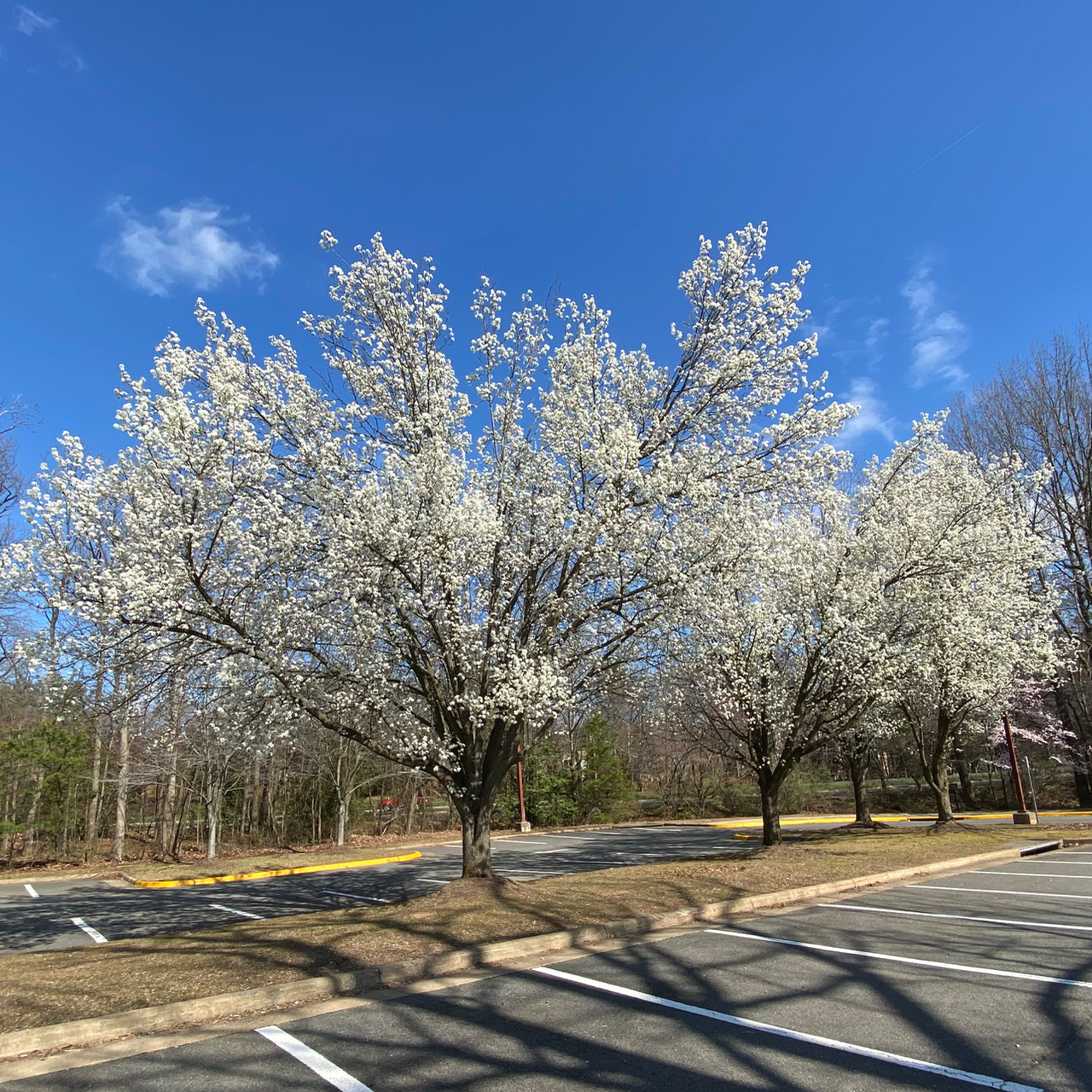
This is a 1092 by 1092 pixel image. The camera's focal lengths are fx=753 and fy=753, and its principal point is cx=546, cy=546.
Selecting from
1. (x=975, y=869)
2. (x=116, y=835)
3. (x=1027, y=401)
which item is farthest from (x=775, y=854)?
(x=1027, y=401)

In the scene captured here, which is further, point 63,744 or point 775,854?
point 63,744

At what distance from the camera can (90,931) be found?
1007 centimetres

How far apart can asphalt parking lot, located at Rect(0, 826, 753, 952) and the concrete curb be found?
16.0 feet

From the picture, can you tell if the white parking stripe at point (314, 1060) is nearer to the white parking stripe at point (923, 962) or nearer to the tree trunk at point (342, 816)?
the white parking stripe at point (923, 962)

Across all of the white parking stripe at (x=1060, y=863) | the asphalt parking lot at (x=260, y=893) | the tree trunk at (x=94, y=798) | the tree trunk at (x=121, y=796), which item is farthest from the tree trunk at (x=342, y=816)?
the white parking stripe at (x=1060, y=863)

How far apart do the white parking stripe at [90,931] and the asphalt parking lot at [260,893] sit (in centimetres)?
1

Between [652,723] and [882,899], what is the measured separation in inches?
244

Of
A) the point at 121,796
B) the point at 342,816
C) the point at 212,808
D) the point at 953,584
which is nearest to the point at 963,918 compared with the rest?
the point at 953,584

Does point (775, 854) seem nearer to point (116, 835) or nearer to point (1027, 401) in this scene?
point (116, 835)

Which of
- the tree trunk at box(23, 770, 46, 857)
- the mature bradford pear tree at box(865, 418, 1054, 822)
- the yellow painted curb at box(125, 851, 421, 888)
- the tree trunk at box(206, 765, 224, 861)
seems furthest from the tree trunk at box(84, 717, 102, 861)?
the mature bradford pear tree at box(865, 418, 1054, 822)

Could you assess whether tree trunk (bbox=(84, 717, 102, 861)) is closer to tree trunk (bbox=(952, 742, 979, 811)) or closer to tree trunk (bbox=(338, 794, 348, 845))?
tree trunk (bbox=(338, 794, 348, 845))

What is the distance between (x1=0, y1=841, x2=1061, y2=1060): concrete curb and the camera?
16.5 ft

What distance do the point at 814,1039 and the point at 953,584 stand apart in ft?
39.4

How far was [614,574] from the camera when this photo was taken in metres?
9.96
